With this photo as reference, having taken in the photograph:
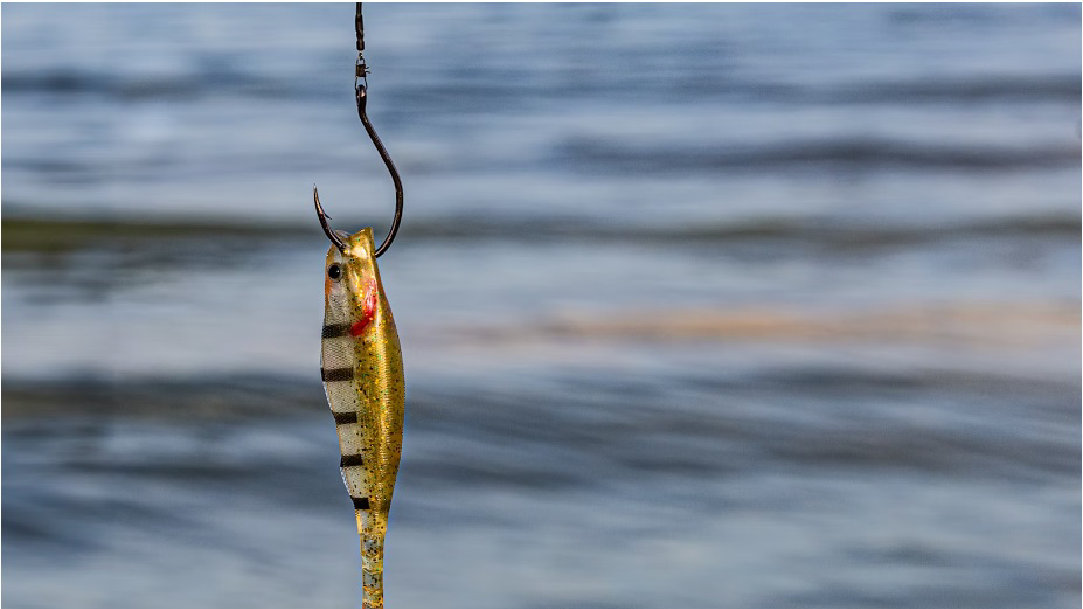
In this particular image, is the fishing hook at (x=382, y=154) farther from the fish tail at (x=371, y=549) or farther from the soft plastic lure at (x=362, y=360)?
the fish tail at (x=371, y=549)

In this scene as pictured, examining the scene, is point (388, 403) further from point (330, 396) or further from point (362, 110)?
point (362, 110)

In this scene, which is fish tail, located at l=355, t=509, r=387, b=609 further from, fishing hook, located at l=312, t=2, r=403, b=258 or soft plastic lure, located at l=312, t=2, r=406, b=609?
fishing hook, located at l=312, t=2, r=403, b=258

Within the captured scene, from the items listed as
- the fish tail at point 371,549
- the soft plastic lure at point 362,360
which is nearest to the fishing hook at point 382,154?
the soft plastic lure at point 362,360

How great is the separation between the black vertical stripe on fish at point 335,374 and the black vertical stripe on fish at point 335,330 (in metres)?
0.03

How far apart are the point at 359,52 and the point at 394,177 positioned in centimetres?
10

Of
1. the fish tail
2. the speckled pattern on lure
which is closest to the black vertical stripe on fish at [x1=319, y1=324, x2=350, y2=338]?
the speckled pattern on lure

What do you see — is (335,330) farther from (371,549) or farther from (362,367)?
(371,549)

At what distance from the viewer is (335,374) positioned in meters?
1.01

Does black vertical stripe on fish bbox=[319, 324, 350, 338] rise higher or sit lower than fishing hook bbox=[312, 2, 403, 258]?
lower

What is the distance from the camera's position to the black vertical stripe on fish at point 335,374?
39.9 inches

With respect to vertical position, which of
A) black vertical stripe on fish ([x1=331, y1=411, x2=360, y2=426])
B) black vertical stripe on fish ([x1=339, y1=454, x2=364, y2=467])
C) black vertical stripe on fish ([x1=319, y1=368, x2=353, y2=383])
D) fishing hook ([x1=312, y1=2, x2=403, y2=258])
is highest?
fishing hook ([x1=312, y1=2, x2=403, y2=258])

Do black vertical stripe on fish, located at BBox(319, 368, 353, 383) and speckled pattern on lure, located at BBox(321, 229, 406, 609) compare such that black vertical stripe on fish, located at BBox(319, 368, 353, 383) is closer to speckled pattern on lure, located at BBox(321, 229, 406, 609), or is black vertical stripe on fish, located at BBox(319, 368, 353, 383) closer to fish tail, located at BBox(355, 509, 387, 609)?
speckled pattern on lure, located at BBox(321, 229, 406, 609)

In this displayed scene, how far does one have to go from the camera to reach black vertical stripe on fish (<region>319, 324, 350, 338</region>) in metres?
1.01

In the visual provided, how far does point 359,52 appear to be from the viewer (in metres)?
1.03
